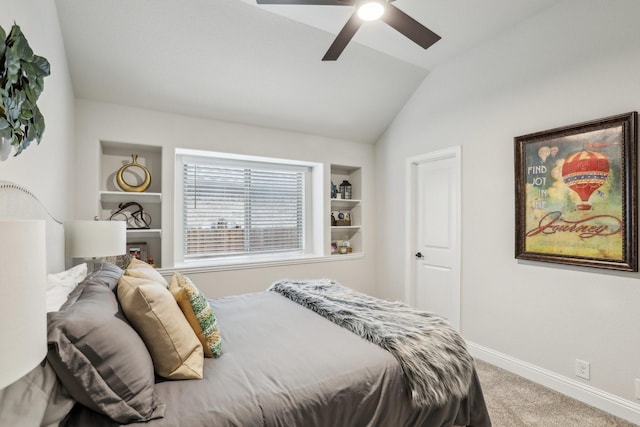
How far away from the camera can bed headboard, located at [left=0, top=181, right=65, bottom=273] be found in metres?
1.14

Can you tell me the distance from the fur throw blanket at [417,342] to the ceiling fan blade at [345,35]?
5.67ft

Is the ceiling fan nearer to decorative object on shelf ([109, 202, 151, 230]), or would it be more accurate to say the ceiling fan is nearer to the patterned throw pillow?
the patterned throw pillow

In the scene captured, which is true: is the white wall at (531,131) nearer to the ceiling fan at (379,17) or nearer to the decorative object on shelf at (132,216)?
the ceiling fan at (379,17)

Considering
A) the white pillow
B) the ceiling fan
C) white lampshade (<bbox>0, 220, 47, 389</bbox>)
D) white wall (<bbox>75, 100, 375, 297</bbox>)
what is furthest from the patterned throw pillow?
white wall (<bbox>75, 100, 375, 297</bbox>)

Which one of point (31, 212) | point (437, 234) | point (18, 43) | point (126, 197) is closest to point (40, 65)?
point (18, 43)

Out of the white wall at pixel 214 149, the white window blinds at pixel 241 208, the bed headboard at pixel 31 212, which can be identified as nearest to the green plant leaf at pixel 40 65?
the bed headboard at pixel 31 212

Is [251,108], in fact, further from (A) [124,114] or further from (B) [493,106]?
(B) [493,106]

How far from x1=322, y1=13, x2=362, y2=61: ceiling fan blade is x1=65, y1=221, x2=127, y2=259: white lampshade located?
2.03 meters

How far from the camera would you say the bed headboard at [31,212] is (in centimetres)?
114

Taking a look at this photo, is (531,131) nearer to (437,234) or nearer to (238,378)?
(437,234)

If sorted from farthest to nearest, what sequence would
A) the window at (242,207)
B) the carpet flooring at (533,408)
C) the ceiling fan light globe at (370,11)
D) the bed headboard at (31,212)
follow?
the window at (242,207) → the carpet flooring at (533,408) → the ceiling fan light globe at (370,11) → the bed headboard at (31,212)

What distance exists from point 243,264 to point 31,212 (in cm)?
231

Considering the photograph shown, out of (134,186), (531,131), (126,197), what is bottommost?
(126,197)

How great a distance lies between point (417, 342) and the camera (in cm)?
166
